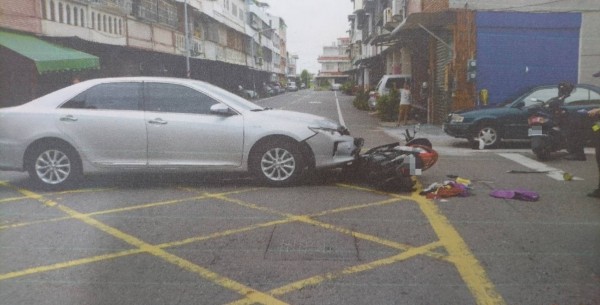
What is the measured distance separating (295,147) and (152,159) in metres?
1.82

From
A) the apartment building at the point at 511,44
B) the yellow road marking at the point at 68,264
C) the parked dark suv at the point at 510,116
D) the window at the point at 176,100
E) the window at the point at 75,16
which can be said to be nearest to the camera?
the yellow road marking at the point at 68,264

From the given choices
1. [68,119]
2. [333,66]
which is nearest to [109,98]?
[68,119]

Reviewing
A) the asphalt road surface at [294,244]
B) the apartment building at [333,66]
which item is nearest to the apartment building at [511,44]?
the asphalt road surface at [294,244]

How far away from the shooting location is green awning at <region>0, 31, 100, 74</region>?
40.8ft

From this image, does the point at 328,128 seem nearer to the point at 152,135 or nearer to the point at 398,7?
the point at 152,135

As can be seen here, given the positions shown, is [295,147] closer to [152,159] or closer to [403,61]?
[152,159]

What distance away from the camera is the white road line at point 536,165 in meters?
8.49

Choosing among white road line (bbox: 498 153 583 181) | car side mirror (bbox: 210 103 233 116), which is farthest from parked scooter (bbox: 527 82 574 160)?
car side mirror (bbox: 210 103 233 116)

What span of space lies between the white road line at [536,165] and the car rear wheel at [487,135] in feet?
3.55

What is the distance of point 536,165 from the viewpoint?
9.61 metres

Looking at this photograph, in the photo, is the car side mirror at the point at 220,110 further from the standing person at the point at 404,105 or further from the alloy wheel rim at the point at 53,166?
the standing person at the point at 404,105

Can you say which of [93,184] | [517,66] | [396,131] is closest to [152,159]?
[93,184]

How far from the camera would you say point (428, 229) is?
5.33 metres

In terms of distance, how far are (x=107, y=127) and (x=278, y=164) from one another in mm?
2209
